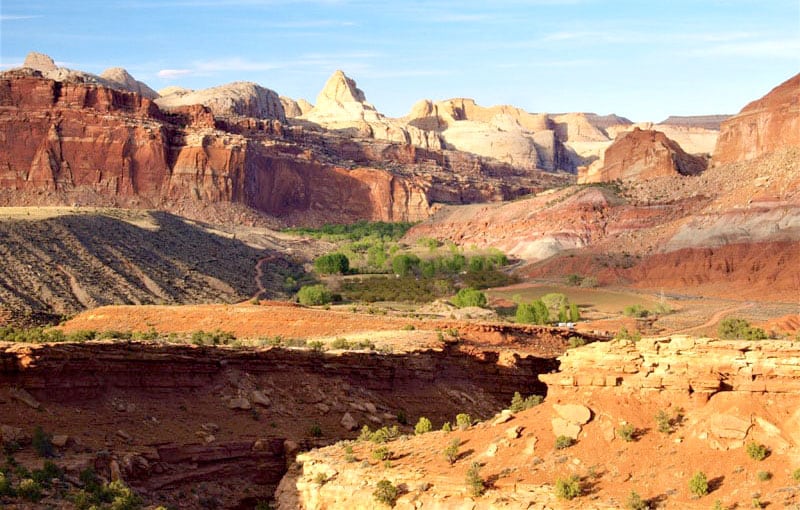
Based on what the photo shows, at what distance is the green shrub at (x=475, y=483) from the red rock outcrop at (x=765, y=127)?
4094 inches

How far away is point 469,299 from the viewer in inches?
3105

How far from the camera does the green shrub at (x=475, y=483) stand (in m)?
21.1

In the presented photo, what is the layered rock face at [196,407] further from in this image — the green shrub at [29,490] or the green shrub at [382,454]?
the green shrub at [382,454]

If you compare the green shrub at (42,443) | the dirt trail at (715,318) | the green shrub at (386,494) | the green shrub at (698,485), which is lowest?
the dirt trail at (715,318)

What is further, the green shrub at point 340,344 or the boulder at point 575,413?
the green shrub at point 340,344

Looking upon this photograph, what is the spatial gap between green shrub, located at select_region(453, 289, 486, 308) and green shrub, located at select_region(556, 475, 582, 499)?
55102 millimetres

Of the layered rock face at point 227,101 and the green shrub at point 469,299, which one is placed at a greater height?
the layered rock face at point 227,101

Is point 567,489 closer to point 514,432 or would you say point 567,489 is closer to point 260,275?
point 514,432

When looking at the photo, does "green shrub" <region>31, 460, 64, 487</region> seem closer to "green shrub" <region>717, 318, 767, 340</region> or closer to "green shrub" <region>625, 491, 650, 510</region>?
"green shrub" <region>625, 491, 650, 510</region>

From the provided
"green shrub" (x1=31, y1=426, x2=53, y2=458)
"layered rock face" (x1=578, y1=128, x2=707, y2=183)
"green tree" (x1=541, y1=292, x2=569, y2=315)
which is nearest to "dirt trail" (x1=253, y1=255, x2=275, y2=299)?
"green tree" (x1=541, y1=292, x2=569, y2=315)

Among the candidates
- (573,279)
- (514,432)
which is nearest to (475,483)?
(514,432)

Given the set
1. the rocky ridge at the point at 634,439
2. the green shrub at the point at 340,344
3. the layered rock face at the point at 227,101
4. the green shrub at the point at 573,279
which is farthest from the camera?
the layered rock face at the point at 227,101

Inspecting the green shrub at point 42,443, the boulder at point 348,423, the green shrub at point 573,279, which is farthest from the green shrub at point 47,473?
the green shrub at point 573,279

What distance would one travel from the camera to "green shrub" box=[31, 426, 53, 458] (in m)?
24.2
